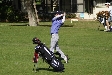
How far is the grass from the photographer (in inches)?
444

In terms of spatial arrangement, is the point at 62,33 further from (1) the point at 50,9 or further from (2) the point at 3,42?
(1) the point at 50,9

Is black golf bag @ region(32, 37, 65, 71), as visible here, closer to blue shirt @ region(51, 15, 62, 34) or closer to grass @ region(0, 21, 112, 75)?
grass @ region(0, 21, 112, 75)

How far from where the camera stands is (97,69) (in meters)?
11.4

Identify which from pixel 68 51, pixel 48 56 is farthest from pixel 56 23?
pixel 68 51

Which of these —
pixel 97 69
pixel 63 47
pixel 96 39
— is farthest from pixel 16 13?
pixel 97 69

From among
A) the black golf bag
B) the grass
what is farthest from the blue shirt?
the black golf bag

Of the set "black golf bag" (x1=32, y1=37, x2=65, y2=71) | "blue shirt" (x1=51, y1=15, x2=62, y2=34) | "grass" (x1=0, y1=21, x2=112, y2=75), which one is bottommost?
"grass" (x1=0, y1=21, x2=112, y2=75)

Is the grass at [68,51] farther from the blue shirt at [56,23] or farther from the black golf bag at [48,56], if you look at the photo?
the blue shirt at [56,23]

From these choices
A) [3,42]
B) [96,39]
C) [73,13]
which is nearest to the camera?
[3,42]

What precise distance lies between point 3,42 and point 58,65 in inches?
298

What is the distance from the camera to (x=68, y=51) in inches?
605

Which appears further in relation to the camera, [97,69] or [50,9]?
[50,9]

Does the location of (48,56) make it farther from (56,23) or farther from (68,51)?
(68,51)

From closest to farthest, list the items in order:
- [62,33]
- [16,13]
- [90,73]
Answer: [90,73], [62,33], [16,13]
